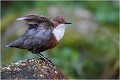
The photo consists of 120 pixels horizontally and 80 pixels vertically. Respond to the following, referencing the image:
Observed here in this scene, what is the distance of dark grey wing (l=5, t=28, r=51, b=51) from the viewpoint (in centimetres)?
505

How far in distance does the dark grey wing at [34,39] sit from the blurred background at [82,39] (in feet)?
10.2

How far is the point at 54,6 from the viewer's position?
11555 mm

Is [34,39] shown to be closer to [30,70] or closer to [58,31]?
[58,31]

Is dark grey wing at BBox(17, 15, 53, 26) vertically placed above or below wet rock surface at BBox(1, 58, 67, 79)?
above

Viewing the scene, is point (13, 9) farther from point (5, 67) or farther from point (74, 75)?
point (5, 67)

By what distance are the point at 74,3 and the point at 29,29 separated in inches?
268

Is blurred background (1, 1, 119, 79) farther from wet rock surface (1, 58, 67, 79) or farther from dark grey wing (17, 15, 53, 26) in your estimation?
wet rock surface (1, 58, 67, 79)

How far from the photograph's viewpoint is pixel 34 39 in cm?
512

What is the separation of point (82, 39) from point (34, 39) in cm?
489

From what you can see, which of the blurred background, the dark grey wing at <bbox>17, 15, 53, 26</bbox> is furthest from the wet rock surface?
the blurred background

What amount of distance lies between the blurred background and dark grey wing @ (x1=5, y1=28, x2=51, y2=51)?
3118 mm

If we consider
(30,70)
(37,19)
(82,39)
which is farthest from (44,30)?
(82,39)

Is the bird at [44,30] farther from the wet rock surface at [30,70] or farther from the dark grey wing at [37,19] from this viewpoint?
the wet rock surface at [30,70]

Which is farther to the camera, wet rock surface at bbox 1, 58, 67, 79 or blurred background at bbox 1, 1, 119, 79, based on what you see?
blurred background at bbox 1, 1, 119, 79
